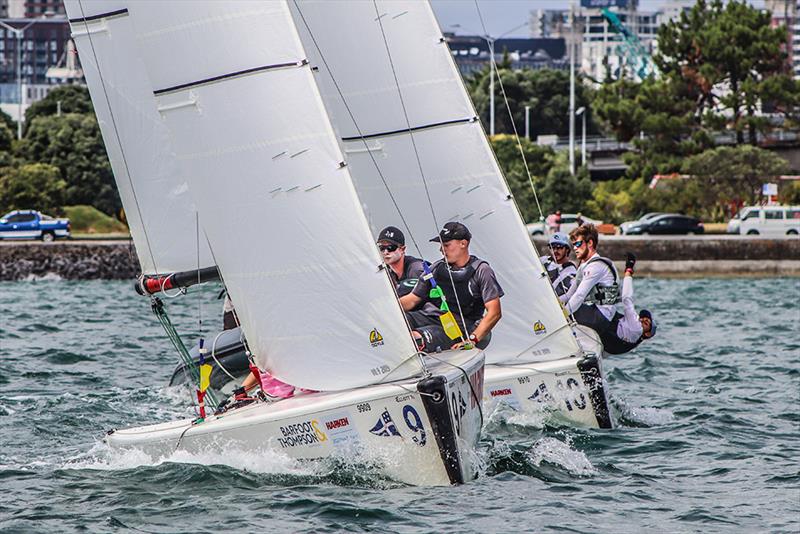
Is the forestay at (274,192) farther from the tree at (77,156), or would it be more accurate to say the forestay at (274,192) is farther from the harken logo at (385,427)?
the tree at (77,156)

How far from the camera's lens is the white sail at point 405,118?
543 inches

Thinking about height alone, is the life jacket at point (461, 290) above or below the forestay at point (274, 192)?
below

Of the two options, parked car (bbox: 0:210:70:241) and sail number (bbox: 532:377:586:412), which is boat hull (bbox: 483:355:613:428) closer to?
sail number (bbox: 532:377:586:412)

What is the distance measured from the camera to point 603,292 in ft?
44.2

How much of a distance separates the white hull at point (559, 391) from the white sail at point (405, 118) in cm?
154

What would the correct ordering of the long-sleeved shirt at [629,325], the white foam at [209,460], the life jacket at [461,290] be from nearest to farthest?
1. the white foam at [209,460]
2. the life jacket at [461,290]
3. the long-sleeved shirt at [629,325]

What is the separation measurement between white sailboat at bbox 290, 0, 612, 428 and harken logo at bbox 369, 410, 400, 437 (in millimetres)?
3653

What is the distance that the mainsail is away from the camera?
9984 mm

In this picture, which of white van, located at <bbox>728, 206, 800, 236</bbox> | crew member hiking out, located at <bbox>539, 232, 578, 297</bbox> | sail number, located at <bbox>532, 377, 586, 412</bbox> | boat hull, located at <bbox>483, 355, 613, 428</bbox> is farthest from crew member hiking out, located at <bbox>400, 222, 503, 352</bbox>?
white van, located at <bbox>728, 206, 800, 236</bbox>

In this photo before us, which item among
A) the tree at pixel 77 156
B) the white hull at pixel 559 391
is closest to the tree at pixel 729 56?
the tree at pixel 77 156

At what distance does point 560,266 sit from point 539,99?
272ft

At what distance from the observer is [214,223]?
1042 cm

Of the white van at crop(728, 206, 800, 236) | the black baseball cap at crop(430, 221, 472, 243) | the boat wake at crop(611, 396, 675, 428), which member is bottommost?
the white van at crop(728, 206, 800, 236)

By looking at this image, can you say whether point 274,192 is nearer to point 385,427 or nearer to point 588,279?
point 385,427
